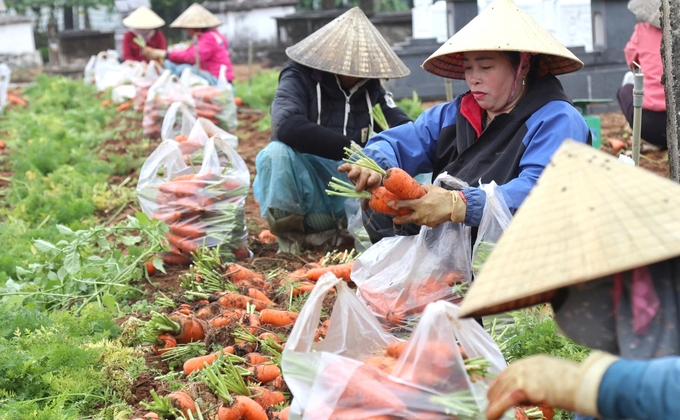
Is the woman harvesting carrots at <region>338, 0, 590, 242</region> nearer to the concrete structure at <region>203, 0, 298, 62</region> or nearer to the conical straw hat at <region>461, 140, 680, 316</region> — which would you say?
the conical straw hat at <region>461, 140, 680, 316</region>

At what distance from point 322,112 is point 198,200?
0.92 meters

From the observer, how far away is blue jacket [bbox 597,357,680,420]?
1.59 metres

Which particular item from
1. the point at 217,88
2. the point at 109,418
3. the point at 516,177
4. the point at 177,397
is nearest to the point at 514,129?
the point at 516,177

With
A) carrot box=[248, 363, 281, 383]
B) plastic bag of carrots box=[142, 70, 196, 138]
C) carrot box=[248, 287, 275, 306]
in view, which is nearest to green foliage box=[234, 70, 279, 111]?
plastic bag of carrots box=[142, 70, 196, 138]

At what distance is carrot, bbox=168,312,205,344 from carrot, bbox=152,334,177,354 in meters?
0.03

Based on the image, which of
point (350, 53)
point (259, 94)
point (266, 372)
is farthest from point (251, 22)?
point (266, 372)

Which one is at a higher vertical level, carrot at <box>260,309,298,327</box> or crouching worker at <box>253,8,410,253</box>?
crouching worker at <box>253,8,410,253</box>

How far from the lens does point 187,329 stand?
136 inches

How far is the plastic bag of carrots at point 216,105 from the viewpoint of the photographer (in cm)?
893

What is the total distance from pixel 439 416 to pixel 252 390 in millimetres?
1004

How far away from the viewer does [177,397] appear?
282cm

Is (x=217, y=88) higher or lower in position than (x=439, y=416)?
higher

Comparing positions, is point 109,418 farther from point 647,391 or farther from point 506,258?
point 647,391

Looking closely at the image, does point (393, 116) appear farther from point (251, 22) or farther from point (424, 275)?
point (251, 22)
